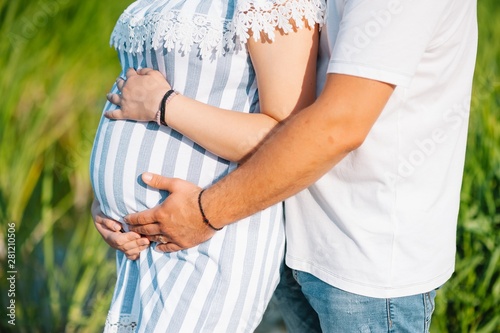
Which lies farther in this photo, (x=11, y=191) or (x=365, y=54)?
(x=11, y=191)

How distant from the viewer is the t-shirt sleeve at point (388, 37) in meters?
1.14

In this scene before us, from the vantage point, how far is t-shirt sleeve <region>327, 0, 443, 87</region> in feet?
3.75

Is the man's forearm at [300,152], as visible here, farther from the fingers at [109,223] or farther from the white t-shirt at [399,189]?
the fingers at [109,223]

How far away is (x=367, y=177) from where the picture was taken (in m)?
1.33

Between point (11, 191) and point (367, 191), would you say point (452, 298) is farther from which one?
point (11, 191)

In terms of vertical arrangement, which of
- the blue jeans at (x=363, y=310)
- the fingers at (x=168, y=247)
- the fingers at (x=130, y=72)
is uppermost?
the fingers at (x=130, y=72)

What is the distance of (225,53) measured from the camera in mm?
1365

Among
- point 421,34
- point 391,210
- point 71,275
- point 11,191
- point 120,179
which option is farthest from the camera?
point 11,191

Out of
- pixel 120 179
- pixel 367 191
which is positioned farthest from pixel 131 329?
pixel 367 191

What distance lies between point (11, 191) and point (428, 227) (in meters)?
→ 2.17

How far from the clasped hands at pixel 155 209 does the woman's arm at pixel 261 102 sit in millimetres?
13

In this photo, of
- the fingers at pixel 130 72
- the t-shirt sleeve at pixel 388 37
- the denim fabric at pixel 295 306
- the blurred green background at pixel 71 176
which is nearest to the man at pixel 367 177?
the t-shirt sleeve at pixel 388 37
